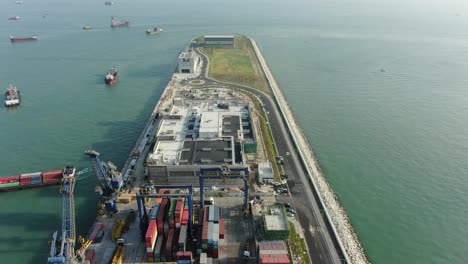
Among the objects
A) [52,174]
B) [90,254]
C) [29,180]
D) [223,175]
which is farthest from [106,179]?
[223,175]

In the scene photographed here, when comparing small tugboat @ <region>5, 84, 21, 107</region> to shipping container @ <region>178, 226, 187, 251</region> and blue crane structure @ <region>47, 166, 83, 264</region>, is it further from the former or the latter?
shipping container @ <region>178, 226, 187, 251</region>

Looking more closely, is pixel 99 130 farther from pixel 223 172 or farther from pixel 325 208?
pixel 325 208

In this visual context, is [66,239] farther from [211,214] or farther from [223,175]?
[223,175]

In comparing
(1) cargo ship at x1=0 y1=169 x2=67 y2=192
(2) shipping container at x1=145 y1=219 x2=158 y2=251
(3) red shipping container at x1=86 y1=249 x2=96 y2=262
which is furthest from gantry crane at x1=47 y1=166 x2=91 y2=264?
(1) cargo ship at x1=0 y1=169 x2=67 y2=192

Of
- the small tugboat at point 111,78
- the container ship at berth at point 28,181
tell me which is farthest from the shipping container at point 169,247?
the small tugboat at point 111,78

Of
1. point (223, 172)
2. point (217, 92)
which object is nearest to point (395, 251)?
point (223, 172)

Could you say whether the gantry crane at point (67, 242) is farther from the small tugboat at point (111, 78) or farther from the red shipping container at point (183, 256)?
the small tugboat at point (111, 78)
